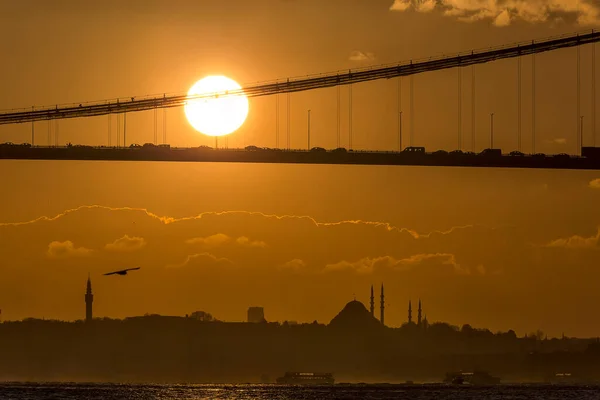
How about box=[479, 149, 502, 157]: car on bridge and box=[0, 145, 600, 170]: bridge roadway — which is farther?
box=[479, 149, 502, 157]: car on bridge

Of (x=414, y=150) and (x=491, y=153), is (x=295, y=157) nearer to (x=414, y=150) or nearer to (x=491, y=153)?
(x=414, y=150)

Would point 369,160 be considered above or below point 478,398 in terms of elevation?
above

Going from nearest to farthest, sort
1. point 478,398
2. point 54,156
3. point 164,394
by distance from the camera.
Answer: point 54,156, point 478,398, point 164,394

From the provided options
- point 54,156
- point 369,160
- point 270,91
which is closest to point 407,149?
point 369,160

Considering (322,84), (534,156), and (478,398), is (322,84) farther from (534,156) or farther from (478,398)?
(478,398)

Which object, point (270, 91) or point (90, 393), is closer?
point (270, 91)

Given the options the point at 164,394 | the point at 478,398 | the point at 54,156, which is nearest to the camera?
the point at 54,156

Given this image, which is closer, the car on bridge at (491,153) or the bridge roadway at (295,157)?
the bridge roadway at (295,157)

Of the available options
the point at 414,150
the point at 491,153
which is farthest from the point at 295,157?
the point at 491,153
